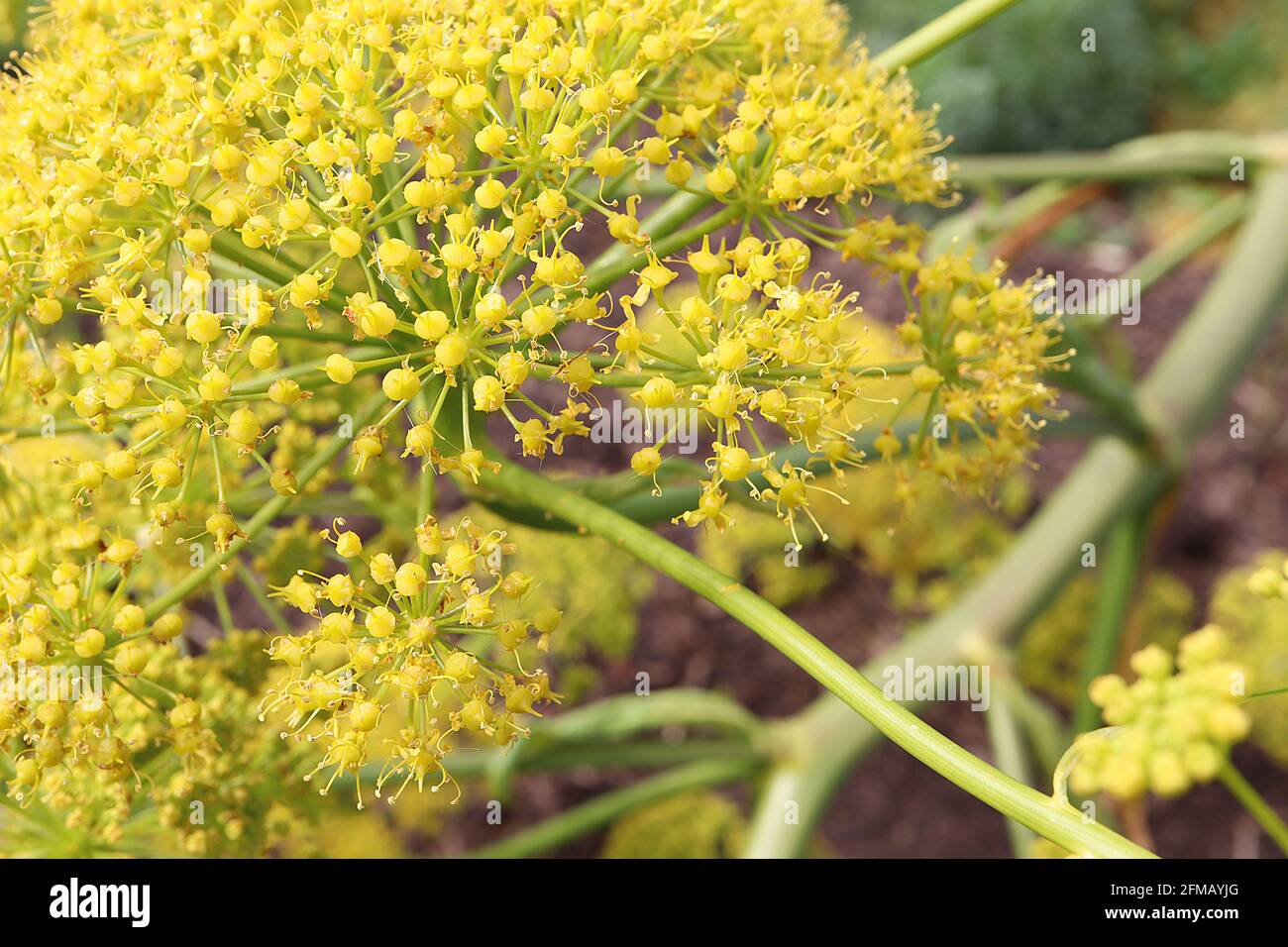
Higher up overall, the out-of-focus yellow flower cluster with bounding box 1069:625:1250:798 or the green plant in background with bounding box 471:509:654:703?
the green plant in background with bounding box 471:509:654:703

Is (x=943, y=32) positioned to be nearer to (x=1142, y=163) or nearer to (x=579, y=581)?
(x=1142, y=163)

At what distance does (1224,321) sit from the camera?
94.4 inches

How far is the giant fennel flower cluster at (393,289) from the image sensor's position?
1.03m

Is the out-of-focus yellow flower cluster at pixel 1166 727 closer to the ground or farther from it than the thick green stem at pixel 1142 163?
closer to the ground

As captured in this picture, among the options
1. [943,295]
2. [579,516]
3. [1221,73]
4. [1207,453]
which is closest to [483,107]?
[579,516]

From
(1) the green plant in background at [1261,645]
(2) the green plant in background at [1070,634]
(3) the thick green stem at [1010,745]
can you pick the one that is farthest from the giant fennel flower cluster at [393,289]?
(2) the green plant in background at [1070,634]

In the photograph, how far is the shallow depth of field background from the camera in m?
2.69

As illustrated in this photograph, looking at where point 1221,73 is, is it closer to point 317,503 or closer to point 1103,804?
point 1103,804

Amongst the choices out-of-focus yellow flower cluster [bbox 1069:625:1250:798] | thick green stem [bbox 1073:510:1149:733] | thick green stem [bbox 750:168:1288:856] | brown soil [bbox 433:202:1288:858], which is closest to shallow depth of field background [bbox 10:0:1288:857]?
brown soil [bbox 433:202:1288:858]

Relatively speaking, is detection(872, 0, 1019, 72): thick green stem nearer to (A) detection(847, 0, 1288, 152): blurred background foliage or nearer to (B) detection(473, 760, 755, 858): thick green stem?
(B) detection(473, 760, 755, 858): thick green stem

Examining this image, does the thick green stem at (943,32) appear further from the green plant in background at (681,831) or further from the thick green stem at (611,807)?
the green plant in background at (681,831)

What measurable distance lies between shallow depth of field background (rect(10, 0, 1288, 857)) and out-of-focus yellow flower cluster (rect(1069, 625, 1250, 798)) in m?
1.62

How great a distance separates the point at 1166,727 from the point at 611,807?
155 centimetres

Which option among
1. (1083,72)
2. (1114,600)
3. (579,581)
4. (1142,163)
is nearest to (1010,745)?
(1114,600)
